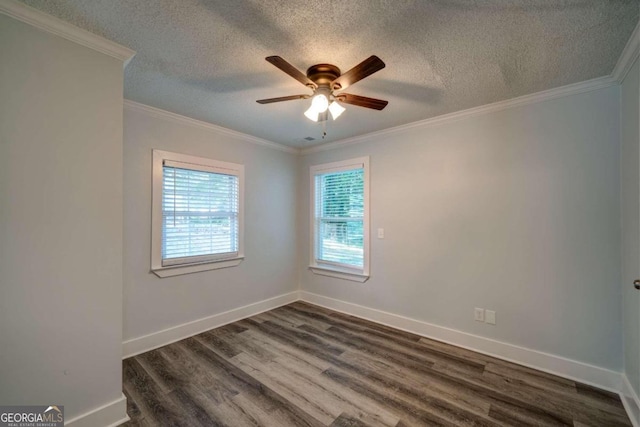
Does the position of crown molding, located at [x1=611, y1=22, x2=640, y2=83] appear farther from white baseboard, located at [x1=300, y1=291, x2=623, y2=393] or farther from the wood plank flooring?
the wood plank flooring

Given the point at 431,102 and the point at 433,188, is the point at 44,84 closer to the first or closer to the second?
the point at 431,102

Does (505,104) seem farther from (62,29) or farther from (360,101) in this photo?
(62,29)

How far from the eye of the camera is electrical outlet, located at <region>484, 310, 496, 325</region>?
8.25 feet

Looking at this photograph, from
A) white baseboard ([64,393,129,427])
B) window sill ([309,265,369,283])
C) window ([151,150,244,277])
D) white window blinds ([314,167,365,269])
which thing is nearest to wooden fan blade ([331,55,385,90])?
white window blinds ([314,167,365,269])

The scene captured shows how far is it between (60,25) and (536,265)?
389 cm

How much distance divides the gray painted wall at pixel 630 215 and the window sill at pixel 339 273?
224 cm

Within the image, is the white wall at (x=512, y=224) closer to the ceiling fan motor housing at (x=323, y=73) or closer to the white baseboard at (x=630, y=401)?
the white baseboard at (x=630, y=401)

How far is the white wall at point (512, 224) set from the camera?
207cm

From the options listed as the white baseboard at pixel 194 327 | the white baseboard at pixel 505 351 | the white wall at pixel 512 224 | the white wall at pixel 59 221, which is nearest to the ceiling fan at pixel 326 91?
the white wall at pixel 59 221

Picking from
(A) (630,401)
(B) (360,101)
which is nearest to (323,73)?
(B) (360,101)

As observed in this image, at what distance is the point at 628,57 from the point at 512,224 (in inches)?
54.0

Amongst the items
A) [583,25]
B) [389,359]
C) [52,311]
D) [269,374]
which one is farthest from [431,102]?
[52,311]

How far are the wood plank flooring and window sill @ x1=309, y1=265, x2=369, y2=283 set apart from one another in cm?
80

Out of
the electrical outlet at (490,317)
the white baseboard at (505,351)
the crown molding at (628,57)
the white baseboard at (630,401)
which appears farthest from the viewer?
the electrical outlet at (490,317)
